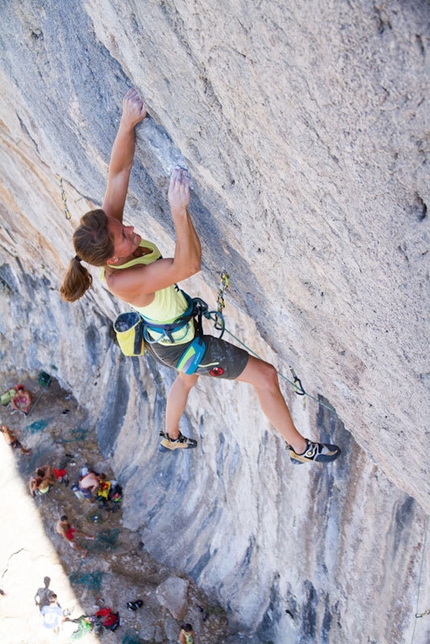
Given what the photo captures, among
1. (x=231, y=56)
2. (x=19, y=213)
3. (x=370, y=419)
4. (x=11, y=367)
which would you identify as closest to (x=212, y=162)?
(x=231, y=56)

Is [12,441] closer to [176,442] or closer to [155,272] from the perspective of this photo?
[176,442]

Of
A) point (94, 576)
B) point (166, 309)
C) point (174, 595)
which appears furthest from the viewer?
point (94, 576)

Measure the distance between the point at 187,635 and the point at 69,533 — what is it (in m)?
2.39

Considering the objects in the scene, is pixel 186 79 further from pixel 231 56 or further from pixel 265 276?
pixel 265 276

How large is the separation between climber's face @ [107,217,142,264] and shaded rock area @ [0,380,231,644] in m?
6.00

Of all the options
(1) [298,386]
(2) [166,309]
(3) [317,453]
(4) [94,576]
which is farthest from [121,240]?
(4) [94,576]

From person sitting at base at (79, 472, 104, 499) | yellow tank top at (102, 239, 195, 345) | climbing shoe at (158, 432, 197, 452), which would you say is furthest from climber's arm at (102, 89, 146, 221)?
person sitting at base at (79, 472, 104, 499)

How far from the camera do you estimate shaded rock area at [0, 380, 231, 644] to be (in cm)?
715

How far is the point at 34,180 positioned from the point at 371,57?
5.19 m

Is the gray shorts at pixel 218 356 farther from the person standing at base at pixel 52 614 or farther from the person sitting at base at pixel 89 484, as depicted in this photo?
the person sitting at base at pixel 89 484

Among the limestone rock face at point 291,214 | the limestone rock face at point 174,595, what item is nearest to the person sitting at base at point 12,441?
the limestone rock face at point 174,595

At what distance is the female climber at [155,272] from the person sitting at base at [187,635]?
436cm

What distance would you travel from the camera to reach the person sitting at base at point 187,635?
22.4ft

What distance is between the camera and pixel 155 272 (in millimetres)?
2637
